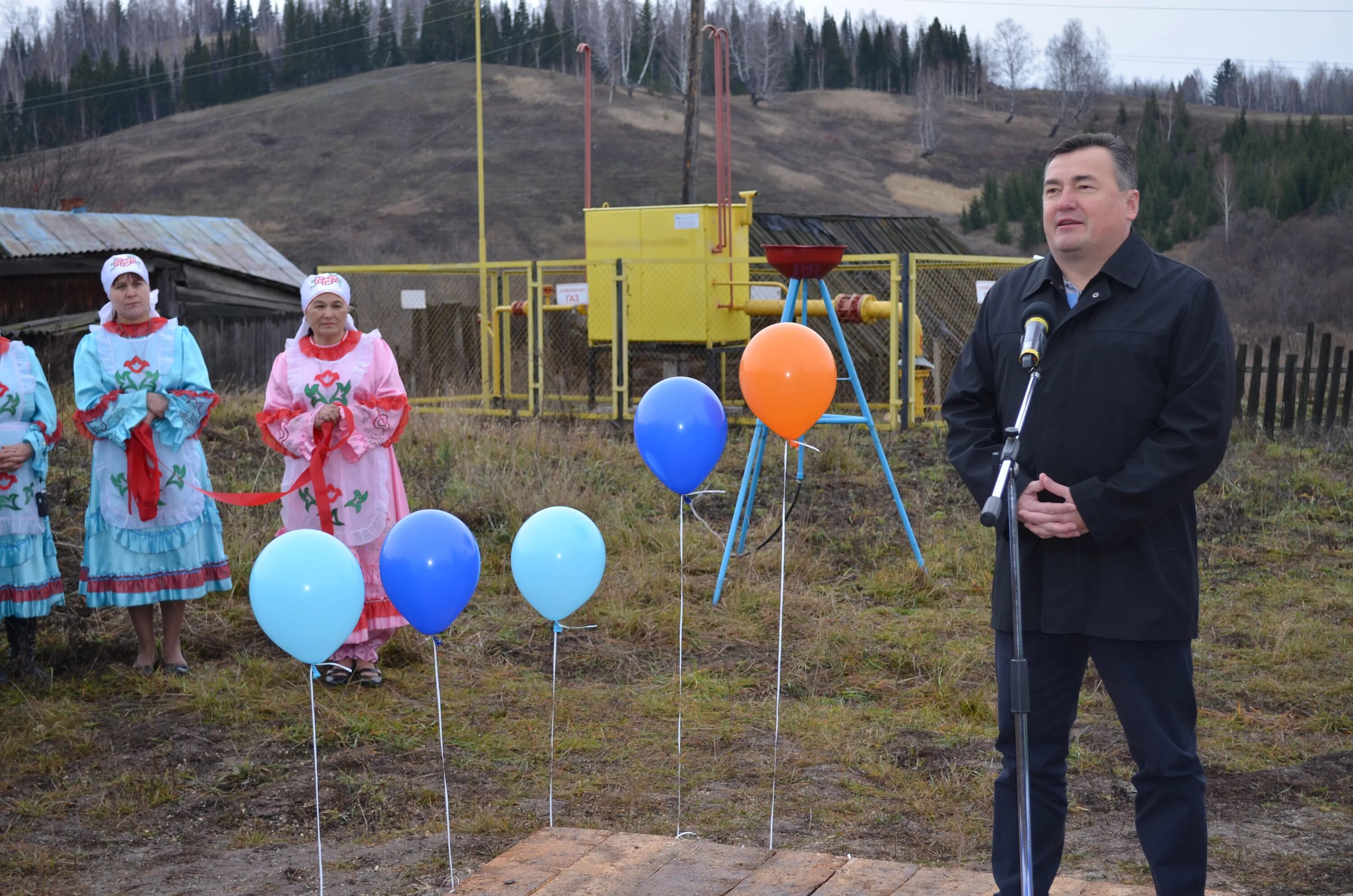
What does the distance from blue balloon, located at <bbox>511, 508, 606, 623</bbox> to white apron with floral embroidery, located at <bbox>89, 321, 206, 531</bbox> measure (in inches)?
98.3

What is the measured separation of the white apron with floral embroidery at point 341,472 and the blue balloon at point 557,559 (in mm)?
1936

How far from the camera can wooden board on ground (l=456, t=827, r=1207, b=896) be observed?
3.28 meters

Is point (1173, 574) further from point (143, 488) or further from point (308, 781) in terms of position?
point (143, 488)

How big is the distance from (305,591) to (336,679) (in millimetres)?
2315

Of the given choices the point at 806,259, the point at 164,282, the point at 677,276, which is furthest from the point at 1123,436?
the point at 164,282

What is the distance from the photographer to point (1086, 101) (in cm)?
7594

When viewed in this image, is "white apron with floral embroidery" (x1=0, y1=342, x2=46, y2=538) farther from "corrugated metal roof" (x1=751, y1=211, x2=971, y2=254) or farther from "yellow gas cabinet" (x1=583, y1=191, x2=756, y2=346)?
"corrugated metal roof" (x1=751, y1=211, x2=971, y2=254)

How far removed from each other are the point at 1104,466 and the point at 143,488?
4.41 m

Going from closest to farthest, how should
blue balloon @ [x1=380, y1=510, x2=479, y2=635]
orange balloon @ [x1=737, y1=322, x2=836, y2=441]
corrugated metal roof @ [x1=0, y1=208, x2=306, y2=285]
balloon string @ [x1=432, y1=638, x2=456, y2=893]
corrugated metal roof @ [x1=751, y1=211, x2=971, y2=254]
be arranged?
balloon string @ [x1=432, y1=638, x2=456, y2=893], blue balloon @ [x1=380, y1=510, x2=479, y2=635], orange balloon @ [x1=737, y1=322, x2=836, y2=441], corrugated metal roof @ [x1=0, y1=208, x2=306, y2=285], corrugated metal roof @ [x1=751, y1=211, x2=971, y2=254]

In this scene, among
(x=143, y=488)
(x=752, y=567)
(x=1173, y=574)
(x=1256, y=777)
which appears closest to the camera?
(x=1173, y=574)

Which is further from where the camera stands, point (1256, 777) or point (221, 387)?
point (221, 387)

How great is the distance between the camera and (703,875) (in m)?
3.39

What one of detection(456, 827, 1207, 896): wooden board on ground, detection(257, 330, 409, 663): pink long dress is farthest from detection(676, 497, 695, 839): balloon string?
detection(257, 330, 409, 663): pink long dress

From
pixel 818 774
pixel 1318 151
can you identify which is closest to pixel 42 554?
pixel 818 774
